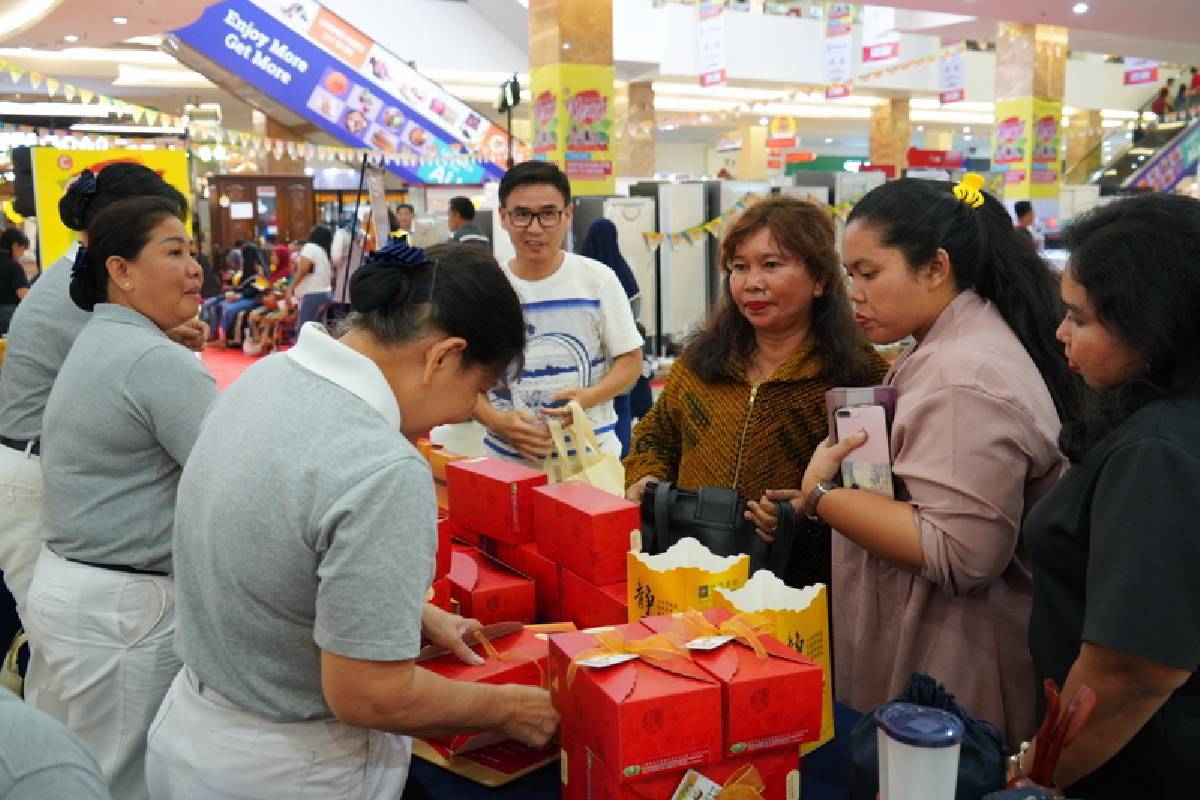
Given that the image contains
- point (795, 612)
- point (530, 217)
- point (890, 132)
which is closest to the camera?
point (795, 612)

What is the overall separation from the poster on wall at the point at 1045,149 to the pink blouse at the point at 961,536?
47.5ft

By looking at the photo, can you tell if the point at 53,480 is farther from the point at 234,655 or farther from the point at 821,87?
the point at 821,87

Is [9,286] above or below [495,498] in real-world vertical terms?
above

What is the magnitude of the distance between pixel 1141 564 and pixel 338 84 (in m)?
15.2

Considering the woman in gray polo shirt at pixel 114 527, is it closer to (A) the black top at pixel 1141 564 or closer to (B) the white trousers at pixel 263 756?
(B) the white trousers at pixel 263 756

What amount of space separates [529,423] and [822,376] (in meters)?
0.91

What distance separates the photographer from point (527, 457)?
299 cm

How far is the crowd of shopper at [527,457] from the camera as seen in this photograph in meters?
1.29

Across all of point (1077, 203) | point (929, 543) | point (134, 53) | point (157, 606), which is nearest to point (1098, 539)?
point (929, 543)

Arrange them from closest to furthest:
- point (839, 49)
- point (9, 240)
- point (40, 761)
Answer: point (40, 761) → point (9, 240) → point (839, 49)

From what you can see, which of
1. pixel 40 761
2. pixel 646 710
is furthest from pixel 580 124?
pixel 40 761

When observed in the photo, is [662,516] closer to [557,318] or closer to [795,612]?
[795,612]

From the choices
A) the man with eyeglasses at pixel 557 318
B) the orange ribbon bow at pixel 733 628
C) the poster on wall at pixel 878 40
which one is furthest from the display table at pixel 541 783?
the poster on wall at pixel 878 40

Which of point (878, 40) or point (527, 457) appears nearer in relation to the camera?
point (527, 457)
